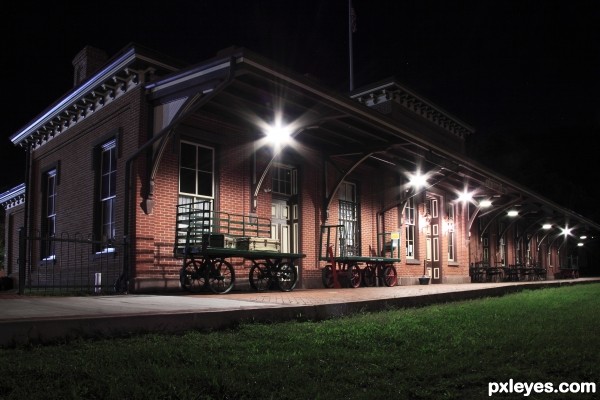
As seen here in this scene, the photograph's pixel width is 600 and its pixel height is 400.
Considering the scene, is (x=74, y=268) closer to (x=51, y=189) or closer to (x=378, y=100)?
(x=51, y=189)

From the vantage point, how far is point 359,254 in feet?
55.9

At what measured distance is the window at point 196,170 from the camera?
12.2m

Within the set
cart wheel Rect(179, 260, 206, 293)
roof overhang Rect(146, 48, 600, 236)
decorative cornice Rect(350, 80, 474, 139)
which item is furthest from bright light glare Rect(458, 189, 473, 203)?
cart wheel Rect(179, 260, 206, 293)

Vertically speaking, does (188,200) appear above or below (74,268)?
above

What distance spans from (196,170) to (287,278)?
317 centimetres

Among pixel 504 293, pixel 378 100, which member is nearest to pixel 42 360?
pixel 504 293

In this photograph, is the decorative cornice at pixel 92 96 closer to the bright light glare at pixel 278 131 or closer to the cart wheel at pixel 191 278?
the bright light glare at pixel 278 131

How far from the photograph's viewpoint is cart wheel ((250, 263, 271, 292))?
1218 centimetres

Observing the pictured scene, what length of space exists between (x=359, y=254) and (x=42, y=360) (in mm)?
13317

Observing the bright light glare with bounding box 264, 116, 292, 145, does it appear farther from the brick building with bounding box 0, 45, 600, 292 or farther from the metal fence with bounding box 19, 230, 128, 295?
the metal fence with bounding box 19, 230, 128, 295

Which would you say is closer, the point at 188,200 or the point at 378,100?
the point at 188,200

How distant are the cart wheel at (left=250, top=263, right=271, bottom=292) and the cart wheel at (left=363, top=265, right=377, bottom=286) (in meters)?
4.16

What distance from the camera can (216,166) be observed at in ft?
41.9

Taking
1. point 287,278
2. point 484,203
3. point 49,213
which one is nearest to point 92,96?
point 49,213
